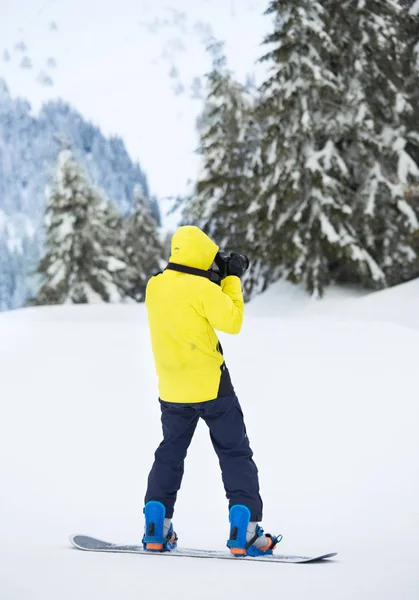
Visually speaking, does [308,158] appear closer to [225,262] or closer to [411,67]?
[411,67]

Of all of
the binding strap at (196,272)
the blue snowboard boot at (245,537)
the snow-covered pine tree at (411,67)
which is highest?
the snow-covered pine tree at (411,67)

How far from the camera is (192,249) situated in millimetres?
3760

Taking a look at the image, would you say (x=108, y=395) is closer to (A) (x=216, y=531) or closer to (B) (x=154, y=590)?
(A) (x=216, y=531)

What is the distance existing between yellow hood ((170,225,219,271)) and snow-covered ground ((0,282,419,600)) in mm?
1659

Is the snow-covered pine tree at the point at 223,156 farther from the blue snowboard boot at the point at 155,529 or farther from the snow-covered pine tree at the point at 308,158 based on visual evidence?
the blue snowboard boot at the point at 155,529

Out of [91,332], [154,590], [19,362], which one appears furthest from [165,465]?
[91,332]

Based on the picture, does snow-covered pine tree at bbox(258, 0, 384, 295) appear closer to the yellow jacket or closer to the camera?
the camera

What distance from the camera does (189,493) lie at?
5387mm

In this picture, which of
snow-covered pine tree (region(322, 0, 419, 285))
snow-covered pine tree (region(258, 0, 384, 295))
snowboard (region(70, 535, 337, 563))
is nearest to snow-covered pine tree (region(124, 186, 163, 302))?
snow-covered pine tree (region(258, 0, 384, 295))

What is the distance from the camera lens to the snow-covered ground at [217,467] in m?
3.20

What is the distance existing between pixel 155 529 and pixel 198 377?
945 mm

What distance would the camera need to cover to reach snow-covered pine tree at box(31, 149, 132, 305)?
3066 cm

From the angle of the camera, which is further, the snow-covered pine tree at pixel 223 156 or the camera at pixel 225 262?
the snow-covered pine tree at pixel 223 156

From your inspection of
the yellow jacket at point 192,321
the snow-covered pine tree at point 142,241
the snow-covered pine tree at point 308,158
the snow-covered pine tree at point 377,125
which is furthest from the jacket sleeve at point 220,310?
the snow-covered pine tree at point 142,241
